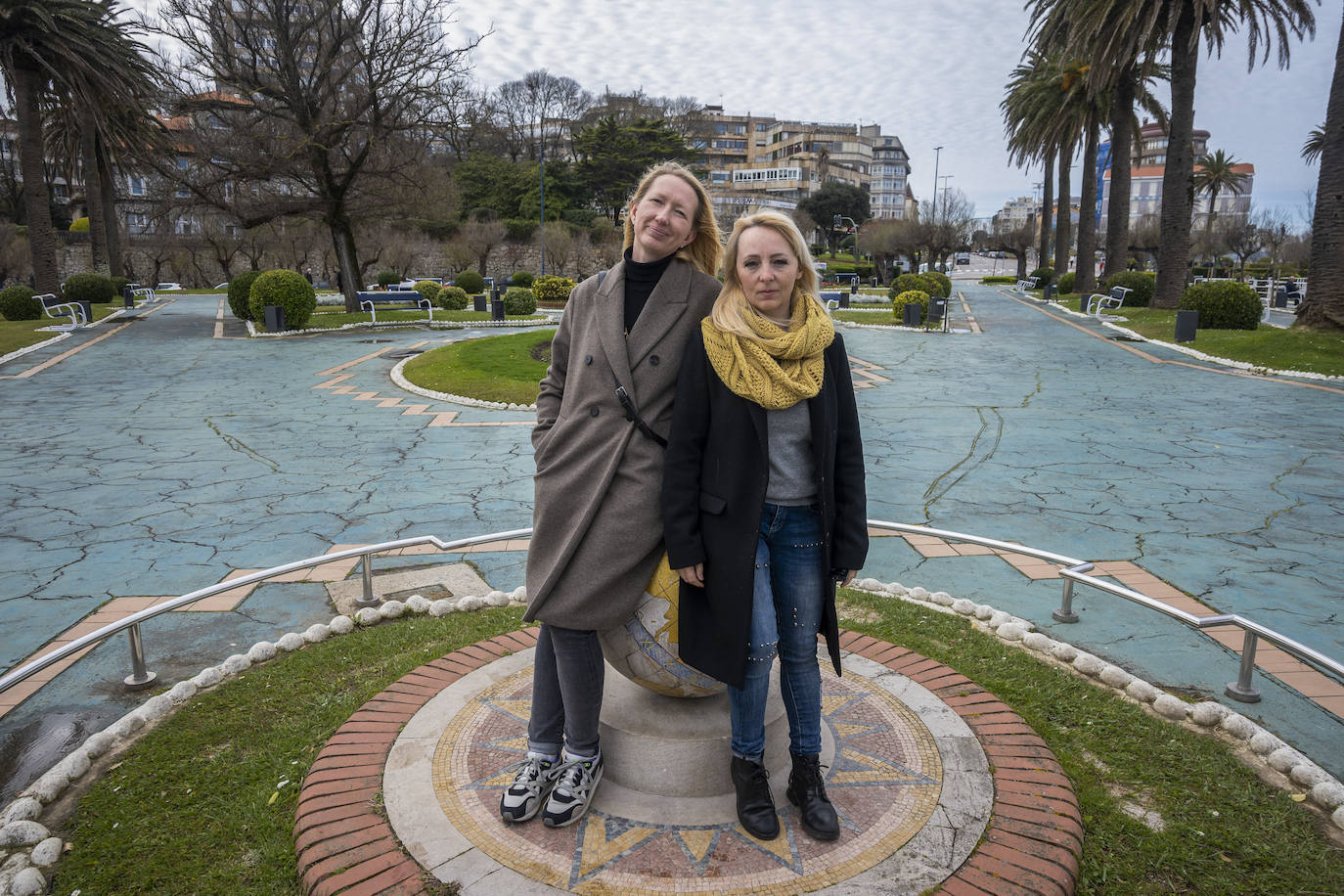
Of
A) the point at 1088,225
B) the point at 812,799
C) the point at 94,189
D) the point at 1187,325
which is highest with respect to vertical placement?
the point at 94,189

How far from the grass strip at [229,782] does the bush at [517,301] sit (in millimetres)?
21648

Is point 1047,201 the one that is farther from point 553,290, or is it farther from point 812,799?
point 812,799

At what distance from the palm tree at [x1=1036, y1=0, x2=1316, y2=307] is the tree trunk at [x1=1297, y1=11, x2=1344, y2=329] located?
18.2ft

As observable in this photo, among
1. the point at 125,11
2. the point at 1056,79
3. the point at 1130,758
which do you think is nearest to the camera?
the point at 1130,758

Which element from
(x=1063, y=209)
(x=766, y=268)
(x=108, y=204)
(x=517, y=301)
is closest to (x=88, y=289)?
(x=108, y=204)

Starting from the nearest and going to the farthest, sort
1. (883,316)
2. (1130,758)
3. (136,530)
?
(1130,758) → (136,530) → (883,316)

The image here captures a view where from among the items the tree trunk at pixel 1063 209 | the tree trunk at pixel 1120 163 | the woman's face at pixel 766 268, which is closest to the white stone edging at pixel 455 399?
the woman's face at pixel 766 268

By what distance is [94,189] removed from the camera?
29203mm

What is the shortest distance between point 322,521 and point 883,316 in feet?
70.5

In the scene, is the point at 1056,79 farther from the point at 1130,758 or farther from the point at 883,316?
the point at 1130,758

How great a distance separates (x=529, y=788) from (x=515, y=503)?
14.1 ft

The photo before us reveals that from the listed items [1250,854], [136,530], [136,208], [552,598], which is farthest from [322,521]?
[136,208]

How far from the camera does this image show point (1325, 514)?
243 inches

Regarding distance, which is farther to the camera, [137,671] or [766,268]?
[137,671]
